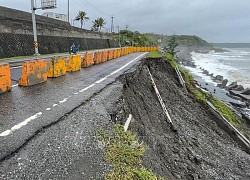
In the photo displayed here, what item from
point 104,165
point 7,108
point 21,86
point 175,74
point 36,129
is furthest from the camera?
point 175,74

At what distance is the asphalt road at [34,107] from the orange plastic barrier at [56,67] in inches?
48.7

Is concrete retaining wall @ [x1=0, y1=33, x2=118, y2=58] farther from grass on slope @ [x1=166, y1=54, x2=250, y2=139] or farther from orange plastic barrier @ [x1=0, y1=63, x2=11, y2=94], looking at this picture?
grass on slope @ [x1=166, y1=54, x2=250, y2=139]

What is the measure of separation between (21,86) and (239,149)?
910 cm

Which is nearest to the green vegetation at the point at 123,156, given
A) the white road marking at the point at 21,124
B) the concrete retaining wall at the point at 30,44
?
the white road marking at the point at 21,124

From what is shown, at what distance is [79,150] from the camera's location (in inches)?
157

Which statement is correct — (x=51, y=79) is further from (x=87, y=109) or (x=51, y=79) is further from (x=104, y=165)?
(x=104, y=165)

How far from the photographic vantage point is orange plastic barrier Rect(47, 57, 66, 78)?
10.4 metres

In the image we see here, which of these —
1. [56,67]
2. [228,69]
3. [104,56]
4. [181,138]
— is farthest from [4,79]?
[228,69]

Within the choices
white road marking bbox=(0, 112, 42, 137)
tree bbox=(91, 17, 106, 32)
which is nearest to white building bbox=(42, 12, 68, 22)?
tree bbox=(91, 17, 106, 32)

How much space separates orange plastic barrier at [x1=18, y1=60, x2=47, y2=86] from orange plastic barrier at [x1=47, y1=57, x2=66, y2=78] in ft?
3.24

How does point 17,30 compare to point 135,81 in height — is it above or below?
above

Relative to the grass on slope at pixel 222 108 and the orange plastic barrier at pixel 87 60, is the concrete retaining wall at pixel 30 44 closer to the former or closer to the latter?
the orange plastic barrier at pixel 87 60

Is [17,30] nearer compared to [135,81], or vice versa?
[135,81]

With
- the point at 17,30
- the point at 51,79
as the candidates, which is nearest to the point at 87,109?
the point at 51,79
